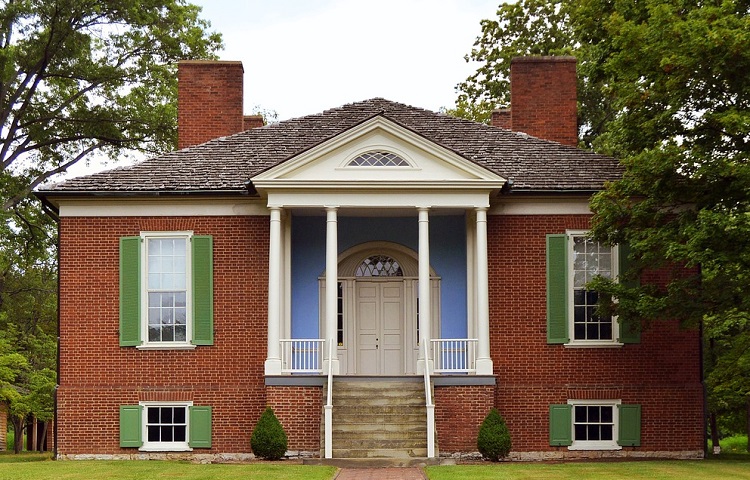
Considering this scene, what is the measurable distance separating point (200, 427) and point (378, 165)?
6.24 m

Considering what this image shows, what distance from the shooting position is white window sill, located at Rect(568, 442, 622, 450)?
23.6 metres

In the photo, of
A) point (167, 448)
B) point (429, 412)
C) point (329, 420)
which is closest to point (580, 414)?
point (429, 412)

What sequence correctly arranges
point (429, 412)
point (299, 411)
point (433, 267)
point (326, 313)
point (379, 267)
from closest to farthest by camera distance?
point (429, 412) < point (299, 411) < point (326, 313) < point (433, 267) < point (379, 267)

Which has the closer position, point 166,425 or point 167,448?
point 167,448

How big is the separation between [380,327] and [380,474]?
6.52 metres

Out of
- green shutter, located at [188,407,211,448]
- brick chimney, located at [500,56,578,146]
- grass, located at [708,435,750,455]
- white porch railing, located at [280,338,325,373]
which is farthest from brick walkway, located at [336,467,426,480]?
grass, located at [708,435,750,455]

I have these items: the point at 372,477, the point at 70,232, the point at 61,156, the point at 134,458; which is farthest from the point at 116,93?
the point at 372,477

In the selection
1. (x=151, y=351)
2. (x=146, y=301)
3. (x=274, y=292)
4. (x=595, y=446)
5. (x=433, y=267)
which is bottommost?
(x=595, y=446)

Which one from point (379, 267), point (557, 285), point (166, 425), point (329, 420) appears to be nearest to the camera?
point (329, 420)

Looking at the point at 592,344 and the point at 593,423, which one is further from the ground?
the point at 592,344

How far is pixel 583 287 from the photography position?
23938 mm

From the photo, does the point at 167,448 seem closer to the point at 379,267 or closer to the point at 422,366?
the point at 422,366

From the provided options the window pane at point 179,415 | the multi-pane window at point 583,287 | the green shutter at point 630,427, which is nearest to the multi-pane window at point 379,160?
the multi-pane window at point 583,287

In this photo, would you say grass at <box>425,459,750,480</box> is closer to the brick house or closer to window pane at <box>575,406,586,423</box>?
the brick house
